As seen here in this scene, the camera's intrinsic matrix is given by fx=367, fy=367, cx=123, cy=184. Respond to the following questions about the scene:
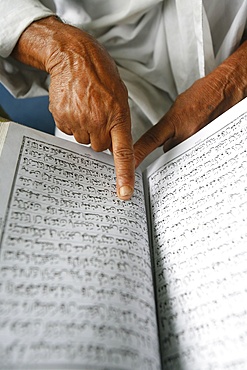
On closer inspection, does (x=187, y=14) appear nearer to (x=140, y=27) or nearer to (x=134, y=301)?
(x=140, y=27)

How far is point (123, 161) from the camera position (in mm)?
478

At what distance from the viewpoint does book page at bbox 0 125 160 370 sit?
1.02ft

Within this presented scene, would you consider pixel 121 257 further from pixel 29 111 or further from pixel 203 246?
pixel 29 111

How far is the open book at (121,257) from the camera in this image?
32cm

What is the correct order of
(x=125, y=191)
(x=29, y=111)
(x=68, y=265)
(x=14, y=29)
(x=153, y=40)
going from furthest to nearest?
(x=29, y=111)
(x=153, y=40)
(x=14, y=29)
(x=125, y=191)
(x=68, y=265)

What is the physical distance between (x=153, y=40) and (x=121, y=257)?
1.59ft

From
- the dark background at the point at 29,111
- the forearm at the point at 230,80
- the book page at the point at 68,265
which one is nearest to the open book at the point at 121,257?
the book page at the point at 68,265

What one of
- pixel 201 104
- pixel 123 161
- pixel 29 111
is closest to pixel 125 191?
pixel 123 161

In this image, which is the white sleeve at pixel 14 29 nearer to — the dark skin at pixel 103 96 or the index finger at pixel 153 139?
the dark skin at pixel 103 96

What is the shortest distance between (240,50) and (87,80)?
29 cm

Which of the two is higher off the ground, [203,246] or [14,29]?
[14,29]

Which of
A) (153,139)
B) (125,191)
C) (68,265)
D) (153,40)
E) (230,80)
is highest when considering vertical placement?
(153,40)

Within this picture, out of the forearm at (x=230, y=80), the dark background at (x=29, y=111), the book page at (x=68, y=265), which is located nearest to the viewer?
the book page at (x=68, y=265)

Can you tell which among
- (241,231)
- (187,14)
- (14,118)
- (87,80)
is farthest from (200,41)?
(14,118)
